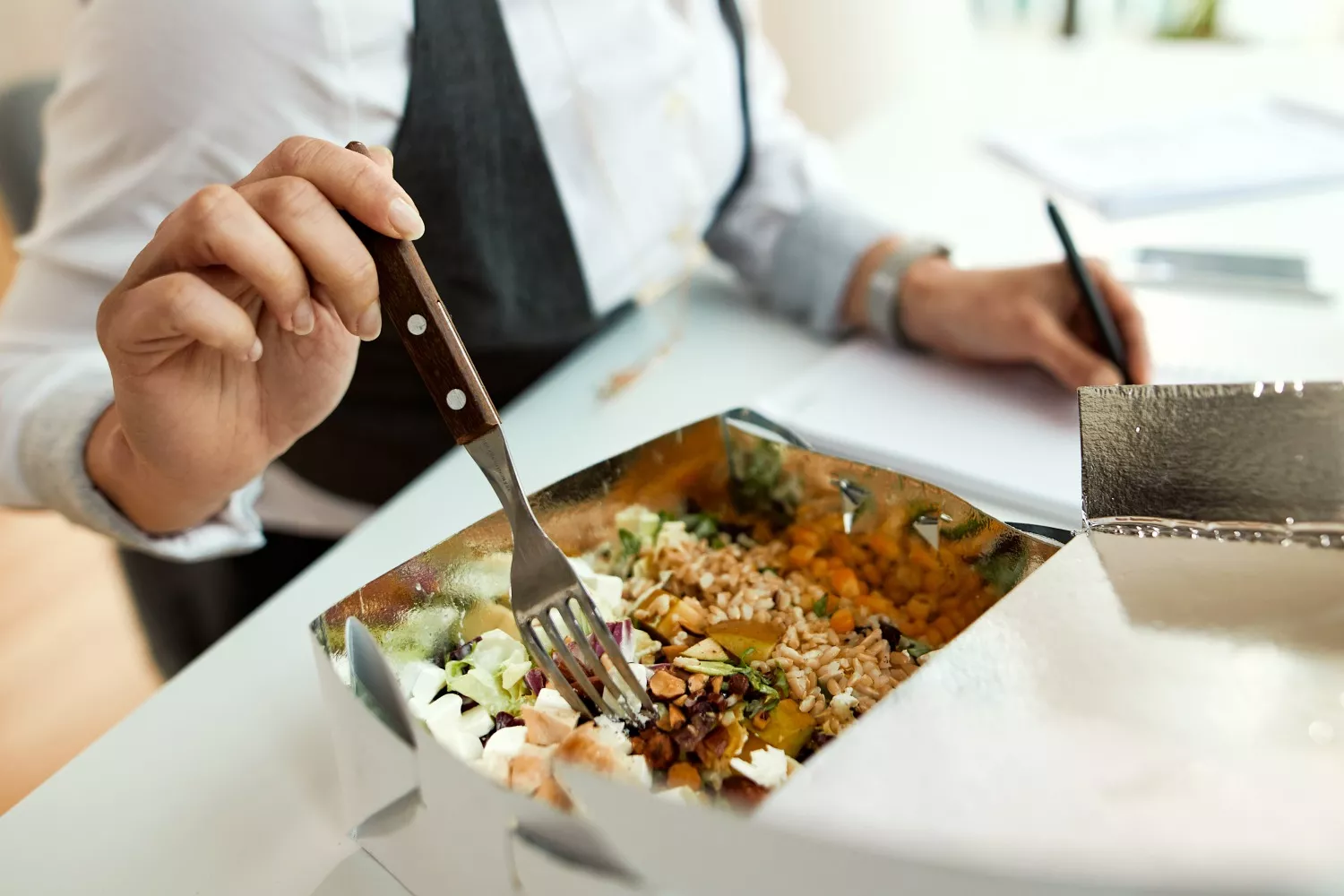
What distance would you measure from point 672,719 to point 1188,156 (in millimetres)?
872

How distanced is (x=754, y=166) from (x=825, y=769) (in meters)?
0.66

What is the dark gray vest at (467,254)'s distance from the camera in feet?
1.81

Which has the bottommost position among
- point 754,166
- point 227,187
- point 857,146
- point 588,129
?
point 857,146

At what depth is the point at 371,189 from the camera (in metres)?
0.34

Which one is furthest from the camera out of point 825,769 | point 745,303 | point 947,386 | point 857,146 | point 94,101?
point 857,146

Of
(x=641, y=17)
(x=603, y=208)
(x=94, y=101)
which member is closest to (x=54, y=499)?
(x=94, y=101)

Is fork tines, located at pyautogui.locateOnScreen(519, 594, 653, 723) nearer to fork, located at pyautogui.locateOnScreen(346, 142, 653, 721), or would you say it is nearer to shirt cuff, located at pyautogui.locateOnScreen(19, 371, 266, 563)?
fork, located at pyautogui.locateOnScreen(346, 142, 653, 721)

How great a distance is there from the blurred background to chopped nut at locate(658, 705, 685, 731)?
268 millimetres

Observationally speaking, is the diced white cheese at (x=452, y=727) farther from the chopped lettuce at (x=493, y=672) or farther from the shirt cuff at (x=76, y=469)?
the shirt cuff at (x=76, y=469)

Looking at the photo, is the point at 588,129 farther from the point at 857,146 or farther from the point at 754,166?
the point at 857,146

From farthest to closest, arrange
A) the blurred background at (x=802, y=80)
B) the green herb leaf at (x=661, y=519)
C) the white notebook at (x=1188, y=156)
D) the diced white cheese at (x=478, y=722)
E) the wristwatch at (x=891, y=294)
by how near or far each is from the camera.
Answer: the white notebook at (x=1188, y=156) < the wristwatch at (x=891, y=294) < the blurred background at (x=802, y=80) < the green herb leaf at (x=661, y=519) < the diced white cheese at (x=478, y=722)

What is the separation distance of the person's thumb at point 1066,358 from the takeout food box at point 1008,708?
240 mm

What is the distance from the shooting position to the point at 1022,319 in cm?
61

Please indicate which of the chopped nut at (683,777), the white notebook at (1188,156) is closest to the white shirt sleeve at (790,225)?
the white notebook at (1188,156)
